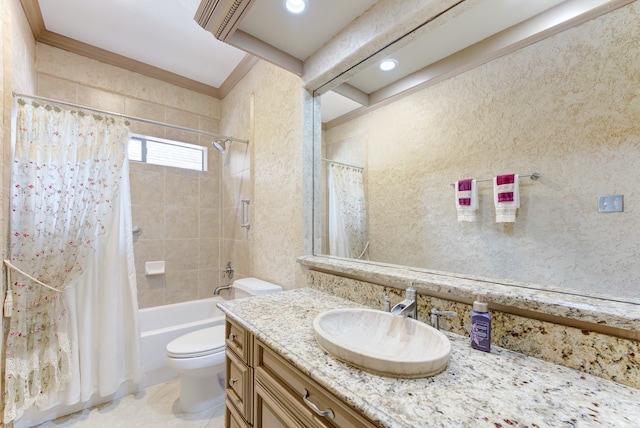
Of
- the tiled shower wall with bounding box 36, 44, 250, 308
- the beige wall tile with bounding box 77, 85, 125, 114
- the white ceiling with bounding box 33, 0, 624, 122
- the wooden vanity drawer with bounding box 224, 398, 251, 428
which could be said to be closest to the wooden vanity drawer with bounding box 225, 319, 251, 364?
the wooden vanity drawer with bounding box 224, 398, 251, 428

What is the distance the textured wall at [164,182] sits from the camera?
2.26 metres

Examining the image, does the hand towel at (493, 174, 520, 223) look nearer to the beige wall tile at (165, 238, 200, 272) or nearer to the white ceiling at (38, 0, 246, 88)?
the white ceiling at (38, 0, 246, 88)

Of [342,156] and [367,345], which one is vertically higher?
[342,156]

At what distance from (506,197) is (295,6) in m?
1.33

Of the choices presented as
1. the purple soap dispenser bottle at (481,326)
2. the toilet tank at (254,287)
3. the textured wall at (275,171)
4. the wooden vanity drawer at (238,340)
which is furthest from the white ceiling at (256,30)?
the wooden vanity drawer at (238,340)

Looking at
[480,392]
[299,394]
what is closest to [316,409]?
[299,394]

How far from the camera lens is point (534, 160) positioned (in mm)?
1108

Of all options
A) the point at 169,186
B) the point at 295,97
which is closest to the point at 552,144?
the point at 295,97

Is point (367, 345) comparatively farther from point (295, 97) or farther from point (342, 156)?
point (295, 97)

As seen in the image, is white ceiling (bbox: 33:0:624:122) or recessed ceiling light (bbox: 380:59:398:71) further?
recessed ceiling light (bbox: 380:59:398:71)

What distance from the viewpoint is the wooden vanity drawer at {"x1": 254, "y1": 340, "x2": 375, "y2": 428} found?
0.67 m

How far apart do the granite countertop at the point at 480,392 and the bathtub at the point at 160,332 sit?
5.38 ft

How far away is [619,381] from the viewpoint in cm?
67

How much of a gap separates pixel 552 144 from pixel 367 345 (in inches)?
43.2
